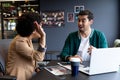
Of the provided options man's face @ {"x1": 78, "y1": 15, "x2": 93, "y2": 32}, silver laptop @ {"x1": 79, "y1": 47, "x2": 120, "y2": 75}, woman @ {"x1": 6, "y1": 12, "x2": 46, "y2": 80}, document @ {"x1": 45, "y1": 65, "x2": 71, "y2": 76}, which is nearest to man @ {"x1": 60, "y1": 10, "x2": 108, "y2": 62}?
man's face @ {"x1": 78, "y1": 15, "x2": 93, "y2": 32}

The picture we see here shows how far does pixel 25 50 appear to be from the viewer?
2.02 meters

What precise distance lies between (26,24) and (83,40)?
0.76 meters

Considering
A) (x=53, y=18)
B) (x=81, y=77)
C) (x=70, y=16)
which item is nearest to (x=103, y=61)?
(x=81, y=77)

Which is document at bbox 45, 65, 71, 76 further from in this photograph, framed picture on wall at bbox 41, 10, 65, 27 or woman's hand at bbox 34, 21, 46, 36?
framed picture on wall at bbox 41, 10, 65, 27

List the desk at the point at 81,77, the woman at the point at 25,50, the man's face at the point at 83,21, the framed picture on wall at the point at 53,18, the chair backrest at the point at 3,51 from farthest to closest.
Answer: the framed picture on wall at the point at 53,18
the man's face at the point at 83,21
the chair backrest at the point at 3,51
the woman at the point at 25,50
the desk at the point at 81,77

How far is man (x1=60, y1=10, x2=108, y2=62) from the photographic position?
246cm

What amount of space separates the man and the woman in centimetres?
46

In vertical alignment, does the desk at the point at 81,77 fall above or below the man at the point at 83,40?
below

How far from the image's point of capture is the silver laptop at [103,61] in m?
1.74

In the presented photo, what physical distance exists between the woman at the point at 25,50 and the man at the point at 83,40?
1.52ft

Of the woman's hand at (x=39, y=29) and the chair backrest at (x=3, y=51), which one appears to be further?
the chair backrest at (x=3, y=51)

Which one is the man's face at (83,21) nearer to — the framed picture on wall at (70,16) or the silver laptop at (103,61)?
the silver laptop at (103,61)

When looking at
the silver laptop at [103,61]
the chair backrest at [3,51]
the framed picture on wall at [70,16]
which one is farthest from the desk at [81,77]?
the framed picture on wall at [70,16]

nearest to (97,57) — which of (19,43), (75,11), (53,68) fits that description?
(53,68)
